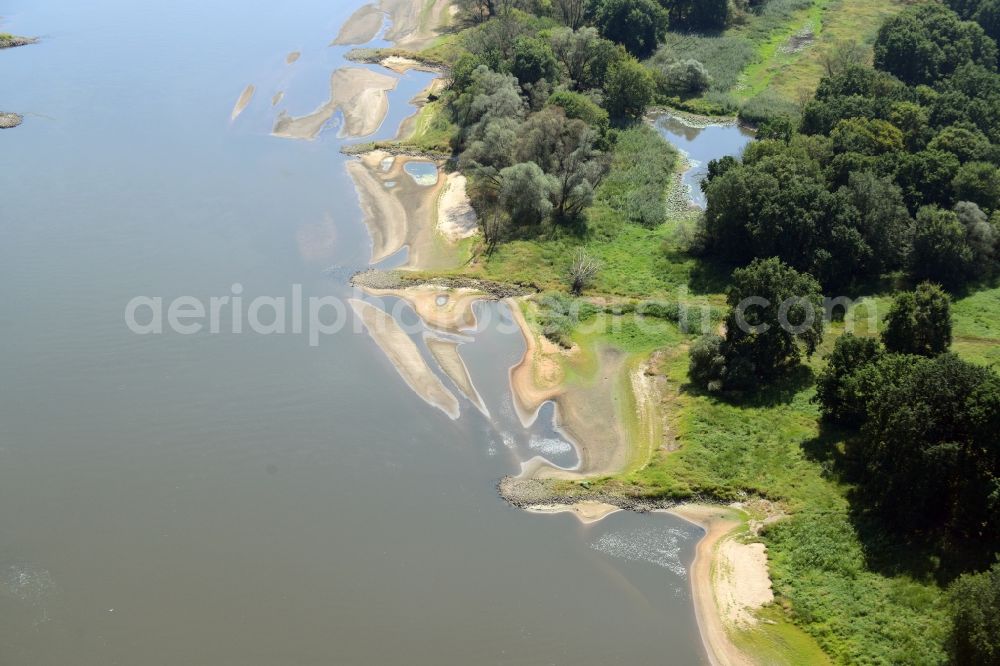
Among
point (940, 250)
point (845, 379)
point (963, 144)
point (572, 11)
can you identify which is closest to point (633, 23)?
point (572, 11)

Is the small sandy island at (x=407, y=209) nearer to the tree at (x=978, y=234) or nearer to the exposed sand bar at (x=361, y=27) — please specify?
the exposed sand bar at (x=361, y=27)

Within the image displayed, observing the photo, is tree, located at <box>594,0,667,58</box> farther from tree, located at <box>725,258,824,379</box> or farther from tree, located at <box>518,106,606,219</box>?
tree, located at <box>725,258,824,379</box>

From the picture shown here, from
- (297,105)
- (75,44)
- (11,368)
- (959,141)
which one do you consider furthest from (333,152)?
(959,141)

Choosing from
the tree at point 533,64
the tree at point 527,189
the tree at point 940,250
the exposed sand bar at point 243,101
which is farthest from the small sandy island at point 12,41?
the tree at point 940,250

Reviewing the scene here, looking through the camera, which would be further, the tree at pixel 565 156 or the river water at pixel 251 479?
the tree at pixel 565 156

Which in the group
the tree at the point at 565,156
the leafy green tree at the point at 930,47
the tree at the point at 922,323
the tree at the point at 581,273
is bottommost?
the tree at the point at 581,273

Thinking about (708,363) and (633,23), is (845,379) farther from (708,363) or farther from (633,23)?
(633,23)
